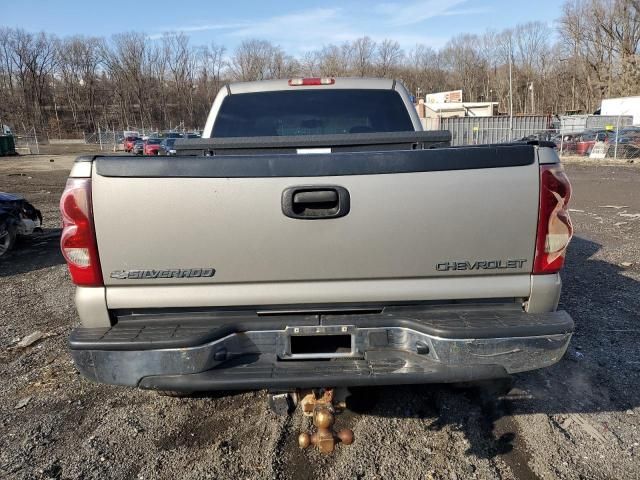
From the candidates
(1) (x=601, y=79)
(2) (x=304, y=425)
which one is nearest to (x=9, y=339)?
(2) (x=304, y=425)

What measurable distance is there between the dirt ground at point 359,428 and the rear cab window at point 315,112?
2.22 metres

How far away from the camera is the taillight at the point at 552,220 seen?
2.40 m

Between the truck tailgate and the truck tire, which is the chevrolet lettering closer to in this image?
the truck tailgate

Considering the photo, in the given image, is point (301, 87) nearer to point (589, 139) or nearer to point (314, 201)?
point (314, 201)

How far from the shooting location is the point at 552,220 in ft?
7.98

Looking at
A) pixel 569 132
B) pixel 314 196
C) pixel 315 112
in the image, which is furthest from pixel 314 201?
pixel 569 132

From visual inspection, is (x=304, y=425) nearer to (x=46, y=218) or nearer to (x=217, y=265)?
(x=217, y=265)

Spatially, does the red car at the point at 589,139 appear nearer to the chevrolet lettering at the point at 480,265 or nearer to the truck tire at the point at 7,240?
the truck tire at the point at 7,240

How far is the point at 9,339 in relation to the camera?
469cm

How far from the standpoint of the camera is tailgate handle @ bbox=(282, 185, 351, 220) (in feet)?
7.79

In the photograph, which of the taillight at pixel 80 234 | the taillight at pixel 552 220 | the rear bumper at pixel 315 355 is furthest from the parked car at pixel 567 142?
the taillight at pixel 80 234

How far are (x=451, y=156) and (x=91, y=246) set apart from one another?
182 centimetres

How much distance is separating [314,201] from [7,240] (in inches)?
296

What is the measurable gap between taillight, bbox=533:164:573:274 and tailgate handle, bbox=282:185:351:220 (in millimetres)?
980
